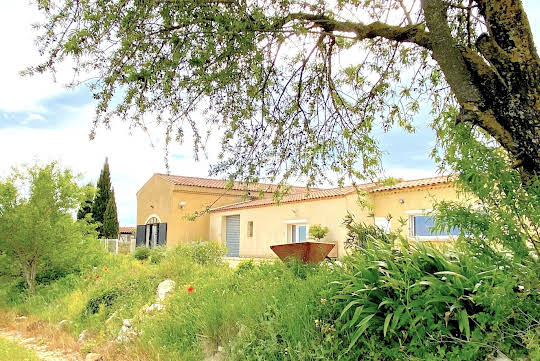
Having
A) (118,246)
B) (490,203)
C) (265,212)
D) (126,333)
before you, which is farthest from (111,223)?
(490,203)

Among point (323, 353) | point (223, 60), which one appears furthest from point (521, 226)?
point (223, 60)

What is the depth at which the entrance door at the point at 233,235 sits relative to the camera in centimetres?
2444

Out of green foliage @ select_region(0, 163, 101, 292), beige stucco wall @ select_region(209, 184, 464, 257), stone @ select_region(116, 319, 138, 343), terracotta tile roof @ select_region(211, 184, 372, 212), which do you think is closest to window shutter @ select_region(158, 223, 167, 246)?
beige stucco wall @ select_region(209, 184, 464, 257)

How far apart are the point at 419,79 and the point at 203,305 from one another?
388 centimetres

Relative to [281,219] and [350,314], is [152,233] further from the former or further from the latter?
[350,314]

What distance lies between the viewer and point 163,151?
489 centimetres

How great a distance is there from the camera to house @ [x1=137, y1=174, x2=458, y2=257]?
51.3ft

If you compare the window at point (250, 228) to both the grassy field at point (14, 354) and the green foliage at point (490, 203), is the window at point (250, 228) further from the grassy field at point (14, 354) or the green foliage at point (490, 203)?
the green foliage at point (490, 203)

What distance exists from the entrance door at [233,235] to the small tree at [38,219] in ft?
41.5

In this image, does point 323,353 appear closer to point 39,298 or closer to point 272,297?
point 272,297

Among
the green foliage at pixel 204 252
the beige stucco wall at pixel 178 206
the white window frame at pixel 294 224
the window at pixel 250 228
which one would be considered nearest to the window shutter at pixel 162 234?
the beige stucco wall at pixel 178 206

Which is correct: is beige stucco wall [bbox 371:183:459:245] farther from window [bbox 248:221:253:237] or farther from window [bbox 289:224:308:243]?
window [bbox 248:221:253:237]

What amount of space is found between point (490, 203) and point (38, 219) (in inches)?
440

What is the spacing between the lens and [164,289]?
763 cm
